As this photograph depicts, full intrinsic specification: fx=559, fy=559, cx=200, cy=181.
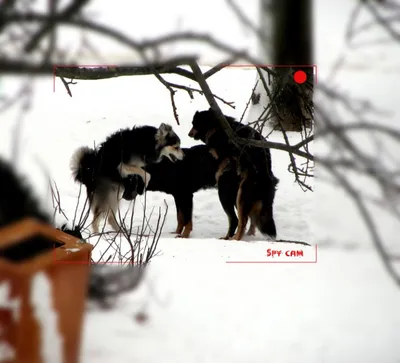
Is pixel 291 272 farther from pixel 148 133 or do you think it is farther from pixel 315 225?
pixel 148 133

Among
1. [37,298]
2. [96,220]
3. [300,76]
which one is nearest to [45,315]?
[37,298]

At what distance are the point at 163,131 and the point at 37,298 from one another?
0.37 meters

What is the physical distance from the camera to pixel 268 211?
972 mm

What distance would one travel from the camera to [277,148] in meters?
0.98

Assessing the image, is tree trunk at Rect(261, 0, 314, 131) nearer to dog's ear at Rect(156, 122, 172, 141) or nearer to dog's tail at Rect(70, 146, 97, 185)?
dog's ear at Rect(156, 122, 172, 141)

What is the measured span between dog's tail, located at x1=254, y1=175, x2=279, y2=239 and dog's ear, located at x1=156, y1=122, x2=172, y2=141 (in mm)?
196

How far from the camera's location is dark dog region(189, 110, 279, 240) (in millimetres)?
971

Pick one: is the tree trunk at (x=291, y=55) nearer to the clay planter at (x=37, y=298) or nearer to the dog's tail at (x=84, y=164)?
the dog's tail at (x=84, y=164)

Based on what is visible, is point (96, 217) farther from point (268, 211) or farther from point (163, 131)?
point (268, 211)

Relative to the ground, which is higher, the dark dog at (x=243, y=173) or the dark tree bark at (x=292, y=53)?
the dark tree bark at (x=292, y=53)

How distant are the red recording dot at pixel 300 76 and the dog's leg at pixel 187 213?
A: 27 centimetres

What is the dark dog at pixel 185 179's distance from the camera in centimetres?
98

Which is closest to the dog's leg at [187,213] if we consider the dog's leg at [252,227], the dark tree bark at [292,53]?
the dog's leg at [252,227]

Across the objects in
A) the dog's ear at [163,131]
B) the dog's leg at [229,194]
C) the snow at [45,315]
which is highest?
the dog's ear at [163,131]
